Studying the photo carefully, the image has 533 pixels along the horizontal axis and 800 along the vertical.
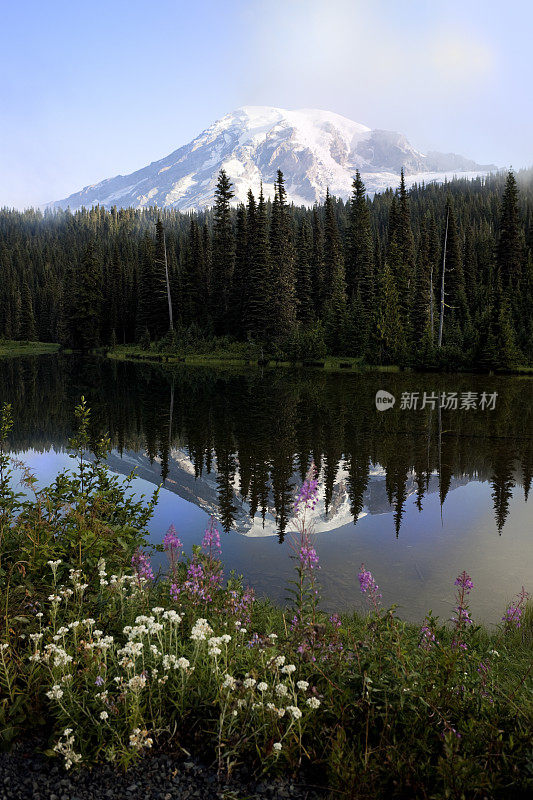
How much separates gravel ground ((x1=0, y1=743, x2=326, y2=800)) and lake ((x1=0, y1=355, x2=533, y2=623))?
3.23 m

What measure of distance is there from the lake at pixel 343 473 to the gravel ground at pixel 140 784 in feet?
10.6

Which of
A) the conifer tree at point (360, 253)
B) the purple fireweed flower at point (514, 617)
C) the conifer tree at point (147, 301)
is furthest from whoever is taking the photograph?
the conifer tree at point (147, 301)

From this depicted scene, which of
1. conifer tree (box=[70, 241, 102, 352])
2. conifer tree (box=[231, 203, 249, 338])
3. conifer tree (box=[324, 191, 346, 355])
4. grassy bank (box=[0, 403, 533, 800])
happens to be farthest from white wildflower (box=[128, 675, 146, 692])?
conifer tree (box=[70, 241, 102, 352])

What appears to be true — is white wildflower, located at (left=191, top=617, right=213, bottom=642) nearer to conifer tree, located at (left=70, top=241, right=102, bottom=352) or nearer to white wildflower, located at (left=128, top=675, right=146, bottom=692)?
white wildflower, located at (left=128, top=675, right=146, bottom=692)

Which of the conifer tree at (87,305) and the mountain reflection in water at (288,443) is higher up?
the conifer tree at (87,305)

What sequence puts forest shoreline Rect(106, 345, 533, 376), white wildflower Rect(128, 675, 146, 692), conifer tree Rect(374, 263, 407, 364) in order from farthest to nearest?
conifer tree Rect(374, 263, 407, 364)
forest shoreline Rect(106, 345, 533, 376)
white wildflower Rect(128, 675, 146, 692)

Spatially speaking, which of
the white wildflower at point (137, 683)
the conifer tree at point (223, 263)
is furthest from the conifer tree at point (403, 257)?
the white wildflower at point (137, 683)

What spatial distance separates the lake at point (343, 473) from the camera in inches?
320

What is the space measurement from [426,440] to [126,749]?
15730 millimetres

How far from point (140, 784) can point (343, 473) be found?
34.9 feet

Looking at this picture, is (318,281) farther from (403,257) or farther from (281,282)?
(281,282)

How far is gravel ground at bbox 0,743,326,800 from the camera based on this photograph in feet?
11.0

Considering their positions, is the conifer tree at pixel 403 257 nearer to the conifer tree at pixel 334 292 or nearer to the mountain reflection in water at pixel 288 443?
the conifer tree at pixel 334 292

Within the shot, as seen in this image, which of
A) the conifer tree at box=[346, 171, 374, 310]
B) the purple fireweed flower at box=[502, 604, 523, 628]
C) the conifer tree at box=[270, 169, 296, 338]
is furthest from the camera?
the conifer tree at box=[346, 171, 374, 310]
